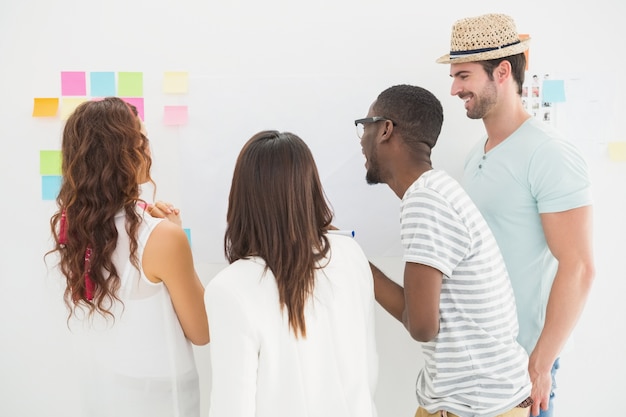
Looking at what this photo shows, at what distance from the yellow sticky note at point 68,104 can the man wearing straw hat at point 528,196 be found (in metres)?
1.22

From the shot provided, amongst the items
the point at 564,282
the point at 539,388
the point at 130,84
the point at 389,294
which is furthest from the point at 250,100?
the point at 539,388

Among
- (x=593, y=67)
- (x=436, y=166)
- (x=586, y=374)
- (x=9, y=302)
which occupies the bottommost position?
(x=586, y=374)

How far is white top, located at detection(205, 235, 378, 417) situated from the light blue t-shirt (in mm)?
543

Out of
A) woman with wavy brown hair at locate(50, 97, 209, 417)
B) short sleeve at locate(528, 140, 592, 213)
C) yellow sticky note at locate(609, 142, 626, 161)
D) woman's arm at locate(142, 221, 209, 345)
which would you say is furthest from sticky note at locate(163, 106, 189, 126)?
yellow sticky note at locate(609, 142, 626, 161)

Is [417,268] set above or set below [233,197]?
below

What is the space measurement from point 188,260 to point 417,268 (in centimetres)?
53

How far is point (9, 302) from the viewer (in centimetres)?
202

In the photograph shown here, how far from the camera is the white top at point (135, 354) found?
4.37 feet

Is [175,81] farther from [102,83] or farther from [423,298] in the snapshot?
[423,298]

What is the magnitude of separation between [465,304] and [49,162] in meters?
1.46

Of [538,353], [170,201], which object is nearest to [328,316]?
[538,353]

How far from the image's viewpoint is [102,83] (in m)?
1.95

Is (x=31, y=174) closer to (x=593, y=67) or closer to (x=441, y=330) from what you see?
(x=441, y=330)

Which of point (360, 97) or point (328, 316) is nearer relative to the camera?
point (328, 316)
